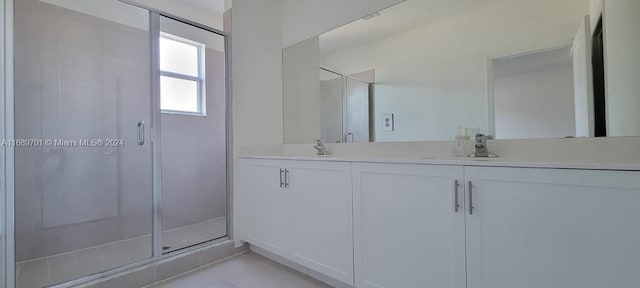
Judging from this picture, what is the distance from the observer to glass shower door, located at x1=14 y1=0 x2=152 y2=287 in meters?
2.15

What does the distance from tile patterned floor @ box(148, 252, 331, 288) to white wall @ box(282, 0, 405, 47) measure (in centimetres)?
198

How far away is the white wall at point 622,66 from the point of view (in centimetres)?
113

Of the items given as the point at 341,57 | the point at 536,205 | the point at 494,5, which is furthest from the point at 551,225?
the point at 341,57

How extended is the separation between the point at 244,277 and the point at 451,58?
82.0 inches

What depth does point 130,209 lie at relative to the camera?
2.63 meters

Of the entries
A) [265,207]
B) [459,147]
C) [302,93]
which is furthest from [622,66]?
[265,207]

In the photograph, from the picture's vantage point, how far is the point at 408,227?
1.36m

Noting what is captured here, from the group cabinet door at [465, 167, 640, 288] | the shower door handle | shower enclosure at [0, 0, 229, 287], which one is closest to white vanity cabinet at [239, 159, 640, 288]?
cabinet door at [465, 167, 640, 288]

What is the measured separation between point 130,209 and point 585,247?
3240mm

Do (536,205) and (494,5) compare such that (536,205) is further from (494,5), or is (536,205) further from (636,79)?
(494,5)

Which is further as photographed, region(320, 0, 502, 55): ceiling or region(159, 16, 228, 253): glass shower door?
region(159, 16, 228, 253): glass shower door

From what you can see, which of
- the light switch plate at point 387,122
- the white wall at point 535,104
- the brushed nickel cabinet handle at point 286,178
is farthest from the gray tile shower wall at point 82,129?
the white wall at point 535,104

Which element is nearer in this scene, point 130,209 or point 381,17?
point 381,17

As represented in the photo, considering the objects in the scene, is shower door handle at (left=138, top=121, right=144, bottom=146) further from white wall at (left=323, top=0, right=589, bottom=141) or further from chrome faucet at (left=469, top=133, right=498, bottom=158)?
chrome faucet at (left=469, top=133, right=498, bottom=158)
